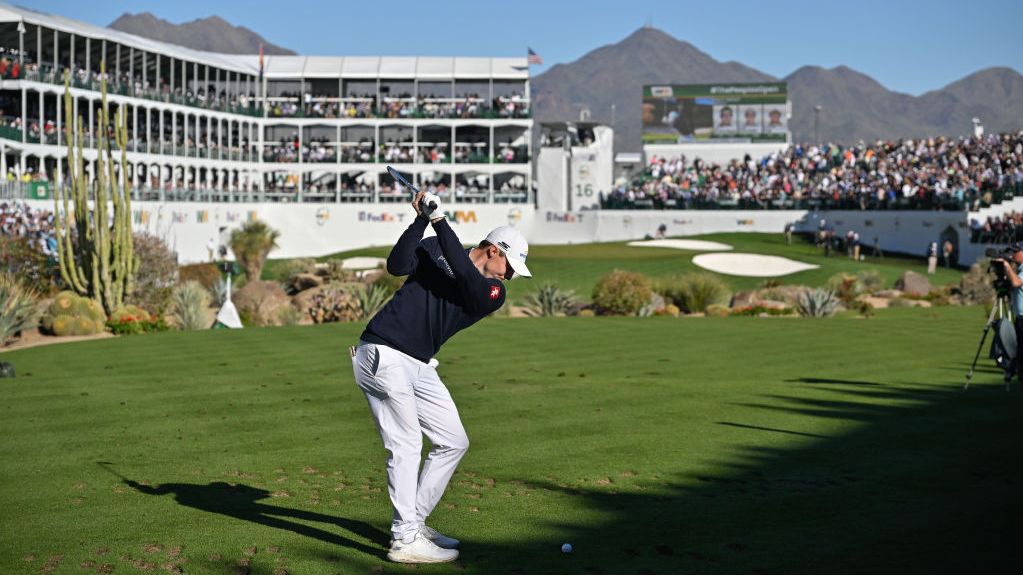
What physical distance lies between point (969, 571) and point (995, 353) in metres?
7.84

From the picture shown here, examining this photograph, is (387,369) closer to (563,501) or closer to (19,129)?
(563,501)

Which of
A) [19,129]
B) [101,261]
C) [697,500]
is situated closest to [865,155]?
[19,129]

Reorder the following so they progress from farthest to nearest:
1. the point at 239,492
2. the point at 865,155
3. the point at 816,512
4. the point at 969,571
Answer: the point at 865,155
the point at 239,492
the point at 816,512
the point at 969,571

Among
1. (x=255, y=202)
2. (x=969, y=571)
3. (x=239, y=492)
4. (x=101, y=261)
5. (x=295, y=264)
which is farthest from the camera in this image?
(x=255, y=202)

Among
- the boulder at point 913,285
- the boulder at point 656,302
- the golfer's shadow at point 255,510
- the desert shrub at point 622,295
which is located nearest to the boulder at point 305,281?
the desert shrub at point 622,295

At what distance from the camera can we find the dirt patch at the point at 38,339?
26.6 meters

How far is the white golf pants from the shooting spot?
8164 millimetres

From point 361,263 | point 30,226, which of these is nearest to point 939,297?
point 361,263

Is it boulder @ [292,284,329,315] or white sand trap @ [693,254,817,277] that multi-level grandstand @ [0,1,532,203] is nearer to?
white sand trap @ [693,254,817,277]

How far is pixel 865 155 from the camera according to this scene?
7450 centimetres

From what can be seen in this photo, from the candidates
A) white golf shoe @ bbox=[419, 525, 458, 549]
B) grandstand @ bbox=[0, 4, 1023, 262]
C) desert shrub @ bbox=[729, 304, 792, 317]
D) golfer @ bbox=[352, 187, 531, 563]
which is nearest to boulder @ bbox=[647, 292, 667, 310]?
desert shrub @ bbox=[729, 304, 792, 317]

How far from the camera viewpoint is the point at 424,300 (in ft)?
27.1

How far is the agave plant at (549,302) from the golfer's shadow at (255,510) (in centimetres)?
2422

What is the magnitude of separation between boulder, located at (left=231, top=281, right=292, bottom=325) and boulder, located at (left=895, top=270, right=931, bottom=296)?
2172 centimetres
